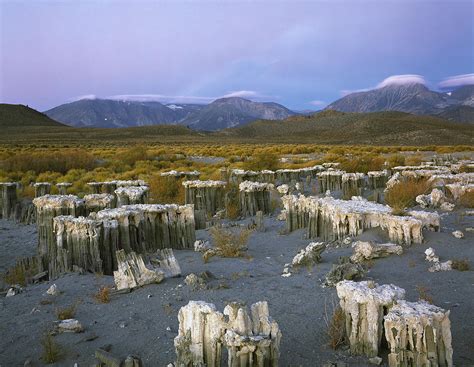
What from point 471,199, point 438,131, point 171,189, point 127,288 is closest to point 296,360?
point 127,288

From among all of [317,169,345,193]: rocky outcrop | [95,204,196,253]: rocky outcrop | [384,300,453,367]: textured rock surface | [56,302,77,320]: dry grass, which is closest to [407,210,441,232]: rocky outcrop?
[95,204,196,253]: rocky outcrop

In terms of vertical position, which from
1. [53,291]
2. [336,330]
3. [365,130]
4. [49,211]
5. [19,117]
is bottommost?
[365,130]

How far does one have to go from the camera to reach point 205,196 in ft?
43.9

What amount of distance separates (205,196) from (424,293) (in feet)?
27.8

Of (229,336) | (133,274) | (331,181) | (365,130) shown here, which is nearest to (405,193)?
(331,181)

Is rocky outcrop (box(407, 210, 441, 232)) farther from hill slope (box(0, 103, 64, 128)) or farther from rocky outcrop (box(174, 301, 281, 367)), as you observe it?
hill slope (box(0, 103, 64, 128))

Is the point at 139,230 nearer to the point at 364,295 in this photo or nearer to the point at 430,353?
the point at 364,295

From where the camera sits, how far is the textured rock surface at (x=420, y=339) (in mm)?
3846

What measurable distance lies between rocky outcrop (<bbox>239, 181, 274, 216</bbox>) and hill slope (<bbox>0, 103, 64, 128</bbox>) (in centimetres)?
9424

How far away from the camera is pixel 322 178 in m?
16.3

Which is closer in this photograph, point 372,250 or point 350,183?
point 372,250

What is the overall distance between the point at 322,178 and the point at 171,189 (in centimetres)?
513

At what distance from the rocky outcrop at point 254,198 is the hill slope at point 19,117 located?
94.2 meters

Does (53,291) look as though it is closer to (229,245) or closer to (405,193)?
(229,245)
